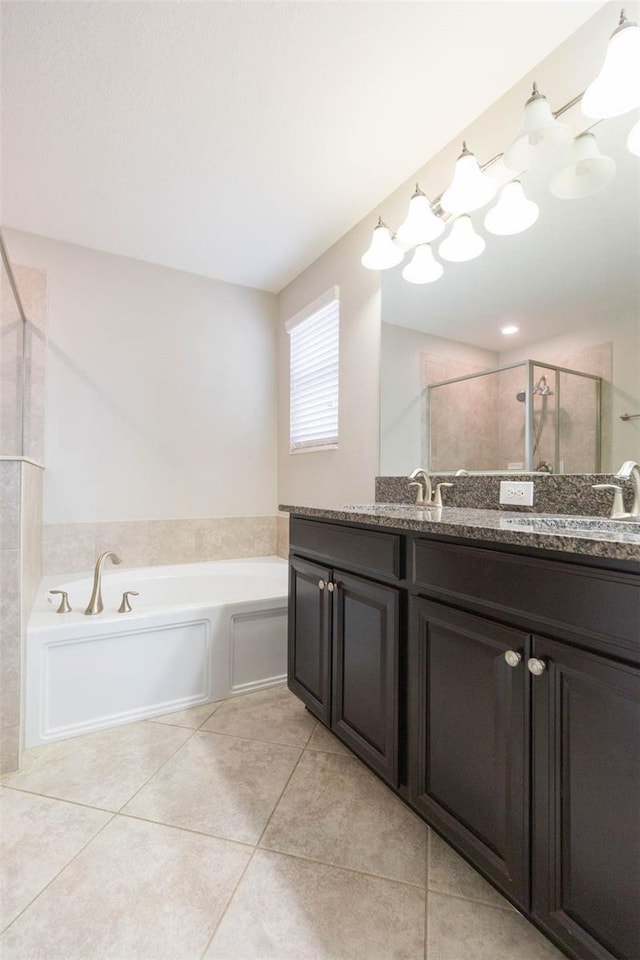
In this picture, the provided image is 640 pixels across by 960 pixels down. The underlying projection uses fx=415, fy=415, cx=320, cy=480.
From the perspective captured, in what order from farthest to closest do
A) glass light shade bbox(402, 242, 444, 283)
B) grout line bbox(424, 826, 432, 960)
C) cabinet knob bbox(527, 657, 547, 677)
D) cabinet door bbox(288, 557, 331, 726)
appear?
glass light shade bbox(402, 242, 444, 283) → cabinet door bbox(288, 557, 331, 726) → grout line bbox(424, 826, 432, 960) → cabinet knob bbox(527, 657, 547, 677)

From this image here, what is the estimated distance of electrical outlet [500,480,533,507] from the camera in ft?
4.62

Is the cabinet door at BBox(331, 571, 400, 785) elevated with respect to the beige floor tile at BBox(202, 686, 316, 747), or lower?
elevated

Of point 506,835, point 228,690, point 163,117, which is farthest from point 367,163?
point 228,690

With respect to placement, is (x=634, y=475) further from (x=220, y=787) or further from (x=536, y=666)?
(x=220, y=787)

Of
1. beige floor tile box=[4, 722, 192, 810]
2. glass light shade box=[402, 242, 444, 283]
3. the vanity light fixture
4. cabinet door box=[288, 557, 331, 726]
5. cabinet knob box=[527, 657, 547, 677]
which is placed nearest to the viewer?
cabinet knob box=[527, 657, 547, 677]

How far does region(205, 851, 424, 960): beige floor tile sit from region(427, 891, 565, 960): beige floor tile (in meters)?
0.04

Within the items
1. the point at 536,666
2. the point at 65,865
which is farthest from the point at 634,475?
the point at 65,865

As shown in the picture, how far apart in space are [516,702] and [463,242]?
1.61m

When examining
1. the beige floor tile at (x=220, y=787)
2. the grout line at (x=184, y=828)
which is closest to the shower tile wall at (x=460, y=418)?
the beige floor tile at (x=220, y=787)

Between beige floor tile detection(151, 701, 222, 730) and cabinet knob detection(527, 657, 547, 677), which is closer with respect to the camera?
cabinet knob detection(527, 657, 547, 677)

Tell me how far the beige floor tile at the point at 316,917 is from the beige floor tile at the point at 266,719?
21.4 inches

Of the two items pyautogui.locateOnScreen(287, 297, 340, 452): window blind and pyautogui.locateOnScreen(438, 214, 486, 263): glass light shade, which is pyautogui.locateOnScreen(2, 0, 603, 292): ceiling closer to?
pyautogui.locateOnScreen(438, 214, 486, 263): glass light shade

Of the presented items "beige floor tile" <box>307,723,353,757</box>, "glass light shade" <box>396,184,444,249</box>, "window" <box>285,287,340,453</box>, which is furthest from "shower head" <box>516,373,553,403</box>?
"beige floor tile" <box>307,723,353,757</box>

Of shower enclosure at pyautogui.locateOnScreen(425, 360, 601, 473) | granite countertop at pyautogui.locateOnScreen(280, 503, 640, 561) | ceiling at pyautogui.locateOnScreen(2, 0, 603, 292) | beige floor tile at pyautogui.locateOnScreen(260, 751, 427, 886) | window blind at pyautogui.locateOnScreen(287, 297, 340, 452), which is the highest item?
ceiling at pyautogui.locateOnScreen(2, 0, 603, 292)
